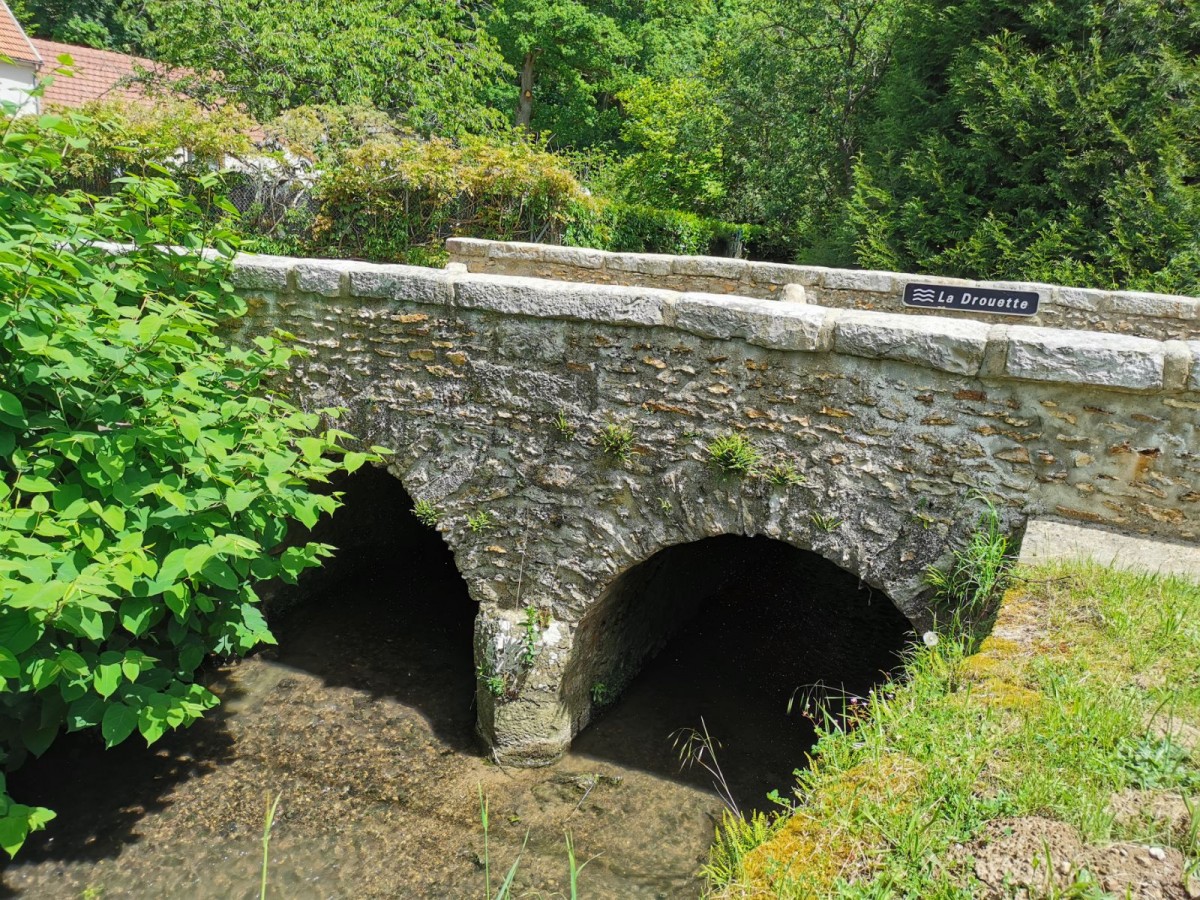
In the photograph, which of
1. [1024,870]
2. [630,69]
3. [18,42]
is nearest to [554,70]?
[630,69]

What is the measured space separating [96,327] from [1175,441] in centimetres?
516

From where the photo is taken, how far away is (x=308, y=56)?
1365cm

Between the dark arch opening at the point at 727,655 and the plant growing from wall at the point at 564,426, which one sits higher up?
the plant growing from wall at the point at 564,426

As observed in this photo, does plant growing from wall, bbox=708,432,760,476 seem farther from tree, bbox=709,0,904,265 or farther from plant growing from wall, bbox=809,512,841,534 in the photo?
tree, bbox=709,0,904,265

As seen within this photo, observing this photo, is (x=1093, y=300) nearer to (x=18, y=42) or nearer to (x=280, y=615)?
(x=280, y=615)

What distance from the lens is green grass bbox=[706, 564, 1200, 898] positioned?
2.32 metres

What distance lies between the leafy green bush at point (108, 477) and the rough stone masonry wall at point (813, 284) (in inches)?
174

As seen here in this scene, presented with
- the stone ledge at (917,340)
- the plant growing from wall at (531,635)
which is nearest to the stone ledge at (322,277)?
the plant growing from wall at (531,635)

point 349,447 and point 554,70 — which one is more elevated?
point 554,70

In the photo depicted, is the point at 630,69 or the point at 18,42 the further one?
the point at 630,69

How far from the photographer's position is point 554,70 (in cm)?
2336

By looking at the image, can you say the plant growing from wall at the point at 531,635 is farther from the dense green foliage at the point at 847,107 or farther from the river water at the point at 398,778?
the dense green foliage at the point at 847,107

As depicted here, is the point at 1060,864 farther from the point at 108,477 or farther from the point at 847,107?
the point at 847,107

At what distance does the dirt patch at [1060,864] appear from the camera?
2062mm
